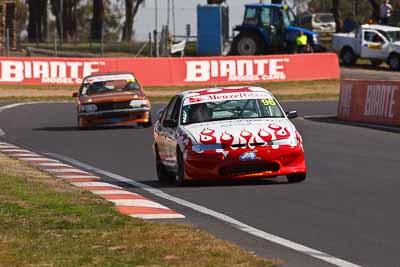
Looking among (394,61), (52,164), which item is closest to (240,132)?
(52,164)

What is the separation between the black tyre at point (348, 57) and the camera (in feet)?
195

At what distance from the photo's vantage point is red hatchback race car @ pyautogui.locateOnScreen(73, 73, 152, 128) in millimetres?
31328

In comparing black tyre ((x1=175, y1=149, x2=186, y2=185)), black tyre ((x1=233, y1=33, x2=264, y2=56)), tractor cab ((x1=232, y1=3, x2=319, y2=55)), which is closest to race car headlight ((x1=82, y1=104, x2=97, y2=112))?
black tyre ((x1=175, y1=149, x2=186, y2=185))

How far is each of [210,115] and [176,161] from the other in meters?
0.82

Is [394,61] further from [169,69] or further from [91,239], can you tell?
[91,239]

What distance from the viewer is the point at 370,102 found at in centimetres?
3161

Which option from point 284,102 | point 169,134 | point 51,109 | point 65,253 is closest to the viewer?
point 65,253

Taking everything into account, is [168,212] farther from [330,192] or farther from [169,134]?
[169,134]

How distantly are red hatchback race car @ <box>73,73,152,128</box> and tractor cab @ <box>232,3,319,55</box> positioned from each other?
2406 cm

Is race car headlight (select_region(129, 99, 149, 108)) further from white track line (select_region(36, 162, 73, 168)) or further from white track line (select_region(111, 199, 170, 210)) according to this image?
white track line (select_region(111, 199, 170, 210))

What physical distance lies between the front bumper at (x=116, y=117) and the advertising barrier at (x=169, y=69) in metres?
17.4

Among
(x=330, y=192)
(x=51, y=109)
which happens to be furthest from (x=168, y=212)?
(x=51, y=109)

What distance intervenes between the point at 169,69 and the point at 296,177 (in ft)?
113

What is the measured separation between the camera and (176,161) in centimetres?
1722
